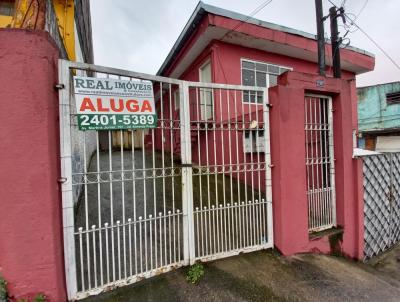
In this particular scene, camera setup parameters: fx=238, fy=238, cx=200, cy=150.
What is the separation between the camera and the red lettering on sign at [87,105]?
254 centimetres

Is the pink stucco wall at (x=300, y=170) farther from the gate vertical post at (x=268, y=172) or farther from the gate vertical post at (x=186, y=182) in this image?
the gate vertical post at (x=186, y=182)

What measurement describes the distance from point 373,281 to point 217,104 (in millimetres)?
5354

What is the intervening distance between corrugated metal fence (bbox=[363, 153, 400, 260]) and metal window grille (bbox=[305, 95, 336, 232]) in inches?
30.4

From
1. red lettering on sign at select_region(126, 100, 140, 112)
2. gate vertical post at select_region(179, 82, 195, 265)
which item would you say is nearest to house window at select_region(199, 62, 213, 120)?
gate vertical post at select_region(179, 82, 195, 265)

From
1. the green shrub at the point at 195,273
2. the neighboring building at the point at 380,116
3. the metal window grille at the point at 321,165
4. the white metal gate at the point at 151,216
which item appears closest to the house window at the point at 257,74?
the metal window grille at the point at 321,165

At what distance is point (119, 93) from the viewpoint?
2.74m

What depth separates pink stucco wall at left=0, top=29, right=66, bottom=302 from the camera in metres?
2.17

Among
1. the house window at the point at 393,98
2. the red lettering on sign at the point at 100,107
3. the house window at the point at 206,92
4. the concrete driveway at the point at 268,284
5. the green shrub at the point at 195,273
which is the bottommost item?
the concrete driveway at the point at 268,284

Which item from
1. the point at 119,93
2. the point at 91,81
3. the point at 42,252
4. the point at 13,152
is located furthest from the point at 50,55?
the point at 42,252

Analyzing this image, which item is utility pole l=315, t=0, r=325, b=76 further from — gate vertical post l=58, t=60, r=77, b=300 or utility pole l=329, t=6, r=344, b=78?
gate vertical post l=58, t=60, r=77, b=300

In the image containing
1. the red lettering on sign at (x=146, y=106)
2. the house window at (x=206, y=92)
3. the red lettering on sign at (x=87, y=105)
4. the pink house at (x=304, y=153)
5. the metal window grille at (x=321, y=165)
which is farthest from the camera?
the house window at (x=206, y=92)

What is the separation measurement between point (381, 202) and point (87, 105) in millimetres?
5791

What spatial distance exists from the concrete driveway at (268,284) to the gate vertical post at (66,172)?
0.47m

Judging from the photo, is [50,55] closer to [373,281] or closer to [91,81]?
[91,81]
